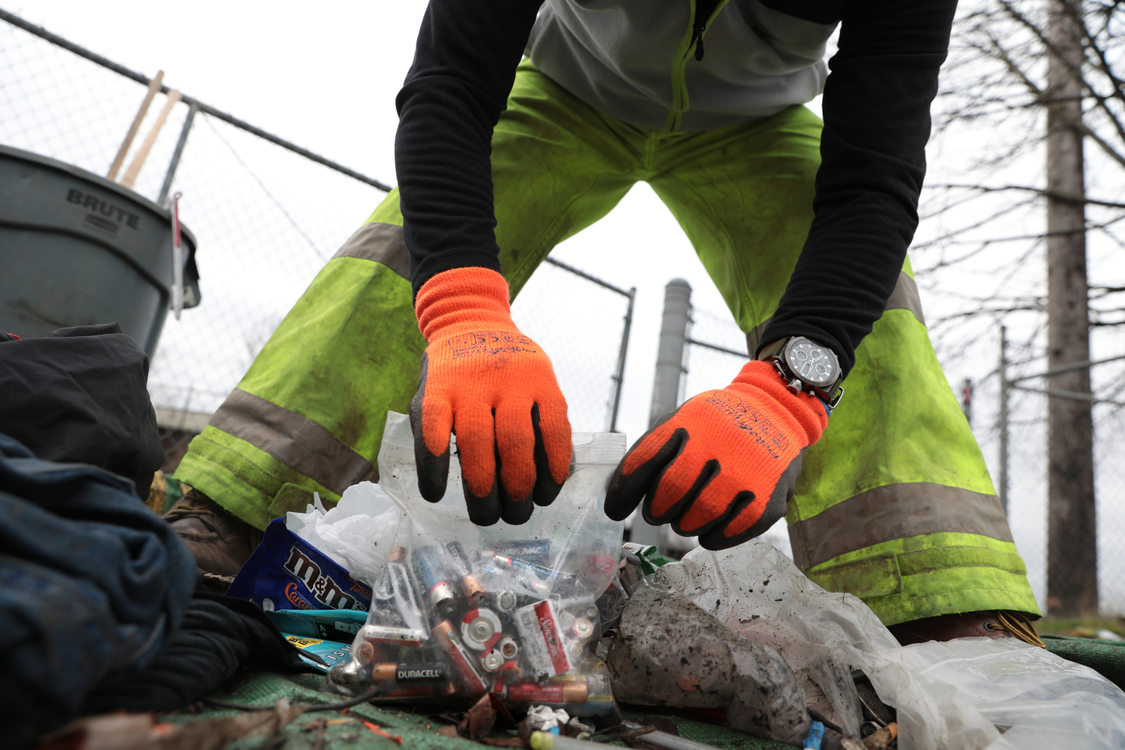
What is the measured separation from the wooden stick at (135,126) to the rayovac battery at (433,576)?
9.23 ft

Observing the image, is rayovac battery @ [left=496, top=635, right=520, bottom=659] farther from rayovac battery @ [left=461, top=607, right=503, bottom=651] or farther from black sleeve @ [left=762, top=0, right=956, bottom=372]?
black sleeve @ [left=762, top=0, right=956, bottom=372]

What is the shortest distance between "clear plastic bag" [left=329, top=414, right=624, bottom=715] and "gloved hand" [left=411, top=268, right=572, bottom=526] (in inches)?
2.6

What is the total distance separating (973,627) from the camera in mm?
1192

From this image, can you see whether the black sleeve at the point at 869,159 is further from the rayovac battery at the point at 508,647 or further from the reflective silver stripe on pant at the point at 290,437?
the reflective silver stripe on pant at the point at 290,437

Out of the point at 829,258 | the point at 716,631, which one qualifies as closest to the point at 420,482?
the point at 716,631

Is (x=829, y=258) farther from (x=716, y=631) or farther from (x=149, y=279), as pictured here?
(x=149, y=279)

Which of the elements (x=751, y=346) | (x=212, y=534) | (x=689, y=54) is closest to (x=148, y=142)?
(x=212, y=534)

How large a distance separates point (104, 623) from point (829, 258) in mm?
1112

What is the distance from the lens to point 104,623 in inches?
18.9

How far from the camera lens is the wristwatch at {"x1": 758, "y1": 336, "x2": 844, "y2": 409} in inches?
44.7

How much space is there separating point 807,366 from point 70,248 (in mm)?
2196

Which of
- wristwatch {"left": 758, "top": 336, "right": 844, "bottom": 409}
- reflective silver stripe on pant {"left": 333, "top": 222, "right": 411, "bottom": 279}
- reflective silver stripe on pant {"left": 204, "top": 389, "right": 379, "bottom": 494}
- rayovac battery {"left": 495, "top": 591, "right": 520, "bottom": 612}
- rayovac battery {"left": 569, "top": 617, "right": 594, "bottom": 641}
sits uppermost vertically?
reflective silver stripe on pant {"left": 333, "top": 222, "right": 411, "bottom": 279}

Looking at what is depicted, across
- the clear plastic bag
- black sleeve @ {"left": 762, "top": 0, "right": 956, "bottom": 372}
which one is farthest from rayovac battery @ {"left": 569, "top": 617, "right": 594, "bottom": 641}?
black sleeve @ {"left": 762, "top": 0, "right": 956, "bottom": 372}

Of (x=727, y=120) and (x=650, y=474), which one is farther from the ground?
(x=727, y=120)
